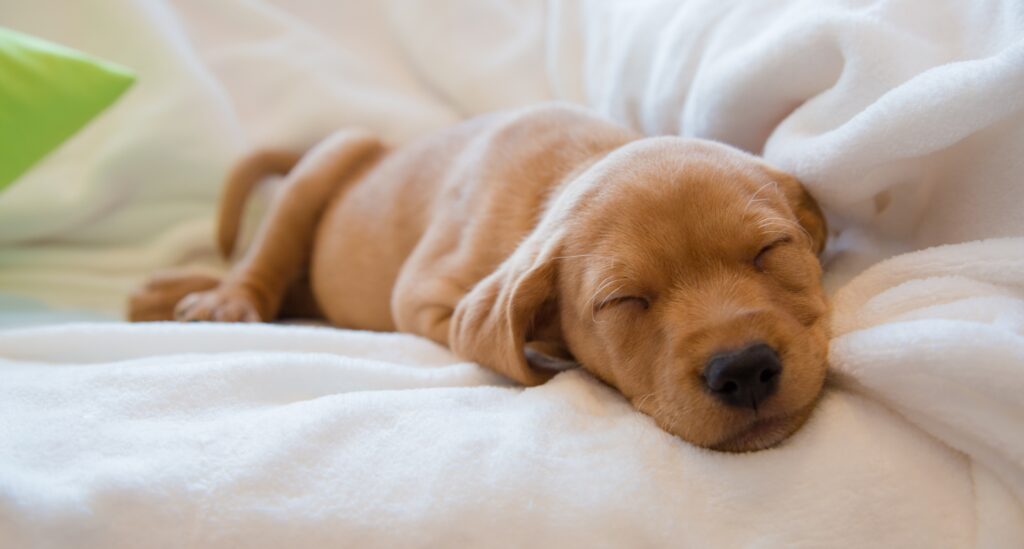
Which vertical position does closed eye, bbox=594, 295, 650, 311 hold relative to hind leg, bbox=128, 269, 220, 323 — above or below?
above

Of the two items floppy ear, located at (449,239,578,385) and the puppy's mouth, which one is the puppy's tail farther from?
the puppy's mouth

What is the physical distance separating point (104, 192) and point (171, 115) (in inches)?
12.8

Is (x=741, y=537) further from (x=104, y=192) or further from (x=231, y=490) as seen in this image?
(x=104, y=192)

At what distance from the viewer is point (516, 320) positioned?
1675mm

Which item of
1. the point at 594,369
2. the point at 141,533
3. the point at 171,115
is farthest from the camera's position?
the point at 171,115

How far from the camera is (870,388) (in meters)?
1.38

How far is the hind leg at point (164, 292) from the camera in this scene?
2451mm

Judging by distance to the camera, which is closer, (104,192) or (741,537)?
(741,537)

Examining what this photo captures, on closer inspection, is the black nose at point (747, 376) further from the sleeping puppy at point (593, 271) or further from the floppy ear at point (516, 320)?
the floppy ear at point (516, 320)

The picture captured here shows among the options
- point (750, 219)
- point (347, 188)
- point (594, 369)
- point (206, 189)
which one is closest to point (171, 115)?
point (206, 189)

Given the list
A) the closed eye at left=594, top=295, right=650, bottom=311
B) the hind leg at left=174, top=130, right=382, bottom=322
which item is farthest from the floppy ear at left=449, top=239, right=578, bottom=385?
the hind leg at left=174, top=130, right=382, bottom=322

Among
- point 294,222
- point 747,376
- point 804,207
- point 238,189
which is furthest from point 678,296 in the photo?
point 238,189

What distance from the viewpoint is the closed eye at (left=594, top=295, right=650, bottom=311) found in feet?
5.29

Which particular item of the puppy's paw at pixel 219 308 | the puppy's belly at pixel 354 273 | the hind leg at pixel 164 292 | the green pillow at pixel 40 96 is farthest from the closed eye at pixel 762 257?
the green pillow at pixel 40 96
